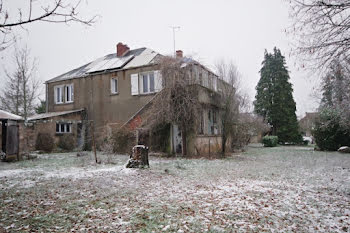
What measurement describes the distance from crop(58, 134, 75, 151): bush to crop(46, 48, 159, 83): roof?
568 cm

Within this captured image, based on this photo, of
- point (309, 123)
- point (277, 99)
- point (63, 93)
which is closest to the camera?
point (63, 93)

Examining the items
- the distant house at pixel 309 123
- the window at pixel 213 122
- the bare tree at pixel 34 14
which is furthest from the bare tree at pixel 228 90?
the bare tree at pixel 34 14

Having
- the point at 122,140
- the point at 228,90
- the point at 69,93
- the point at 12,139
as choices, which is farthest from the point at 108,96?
the point at 228,90

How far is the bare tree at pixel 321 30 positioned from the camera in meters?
4.78

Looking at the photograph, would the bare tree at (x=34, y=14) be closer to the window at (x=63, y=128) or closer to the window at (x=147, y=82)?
the window at (x=147, y=82)

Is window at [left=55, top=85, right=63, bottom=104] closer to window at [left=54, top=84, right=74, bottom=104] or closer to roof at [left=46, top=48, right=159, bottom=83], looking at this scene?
window at [left=54, top=84, right=74, bottom=104]

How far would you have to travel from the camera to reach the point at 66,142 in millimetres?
19469

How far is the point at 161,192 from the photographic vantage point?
6387mm

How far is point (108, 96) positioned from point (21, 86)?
12.4m

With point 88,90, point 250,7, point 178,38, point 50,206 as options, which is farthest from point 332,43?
point 88,90

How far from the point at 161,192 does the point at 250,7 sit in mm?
6497

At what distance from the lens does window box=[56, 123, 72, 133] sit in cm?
1967

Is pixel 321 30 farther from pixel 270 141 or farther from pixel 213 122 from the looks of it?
pixel 270 141

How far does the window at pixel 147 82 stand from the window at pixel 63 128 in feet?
23.8
